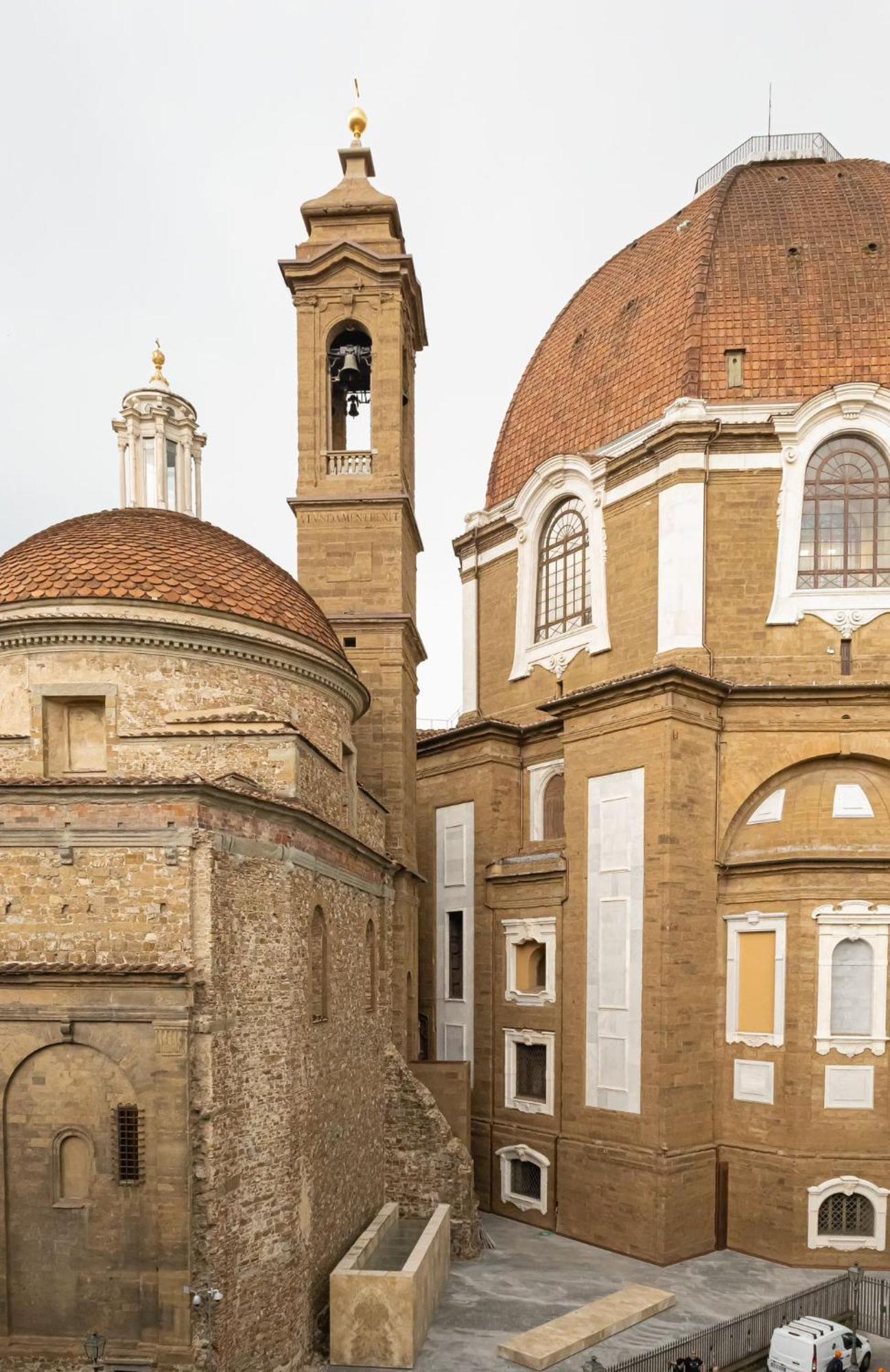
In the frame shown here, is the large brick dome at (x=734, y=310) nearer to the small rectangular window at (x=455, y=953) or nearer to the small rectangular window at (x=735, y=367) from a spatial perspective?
the small rectangular window at (x=735, y=367)

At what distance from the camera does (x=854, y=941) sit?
17.9 m

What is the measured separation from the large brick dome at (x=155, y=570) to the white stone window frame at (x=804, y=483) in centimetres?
886

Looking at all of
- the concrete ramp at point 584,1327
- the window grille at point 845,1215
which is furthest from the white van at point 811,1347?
the window grille at point 845,1215

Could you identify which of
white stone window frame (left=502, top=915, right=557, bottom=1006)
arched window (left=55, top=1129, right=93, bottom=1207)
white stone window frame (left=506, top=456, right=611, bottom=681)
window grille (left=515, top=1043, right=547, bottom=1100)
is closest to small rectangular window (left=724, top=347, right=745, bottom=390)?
white stone window frame (left=506, top=456, right=611, bottom=681)

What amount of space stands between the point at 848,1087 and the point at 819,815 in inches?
178

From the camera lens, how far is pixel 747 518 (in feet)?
Answer: 66.8

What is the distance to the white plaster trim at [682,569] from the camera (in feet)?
65.8

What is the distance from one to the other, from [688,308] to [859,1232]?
17392 millimetres

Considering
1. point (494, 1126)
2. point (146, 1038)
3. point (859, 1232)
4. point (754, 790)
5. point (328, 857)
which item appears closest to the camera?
point (146, 1038)

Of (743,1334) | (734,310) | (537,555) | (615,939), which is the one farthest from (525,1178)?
(734,310)

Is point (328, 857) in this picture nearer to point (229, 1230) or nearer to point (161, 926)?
point (161, 926)

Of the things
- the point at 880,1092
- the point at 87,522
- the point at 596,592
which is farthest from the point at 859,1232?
the point at 87,522

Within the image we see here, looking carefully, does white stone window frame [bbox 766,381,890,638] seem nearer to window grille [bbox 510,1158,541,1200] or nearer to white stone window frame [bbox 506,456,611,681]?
white stone window frame [bbox 506,456,611,681]

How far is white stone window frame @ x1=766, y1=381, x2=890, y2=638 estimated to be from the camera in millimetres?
19938
